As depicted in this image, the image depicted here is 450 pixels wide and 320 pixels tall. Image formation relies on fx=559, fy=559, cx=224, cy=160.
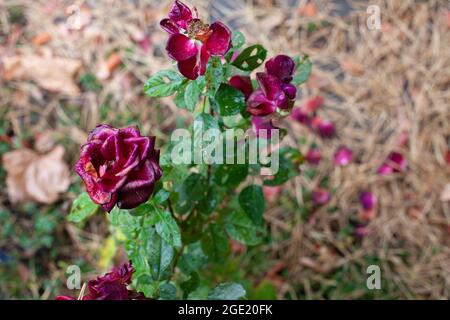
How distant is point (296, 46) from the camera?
6.09 feet

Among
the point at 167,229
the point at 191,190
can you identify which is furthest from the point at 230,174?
the point at 167,229

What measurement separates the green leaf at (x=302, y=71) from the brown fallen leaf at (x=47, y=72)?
1.00 meters

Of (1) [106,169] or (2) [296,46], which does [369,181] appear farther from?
(1) [106,169]

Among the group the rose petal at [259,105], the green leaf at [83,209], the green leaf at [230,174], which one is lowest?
the green leaf at [83,209]

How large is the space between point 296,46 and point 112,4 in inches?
25.5

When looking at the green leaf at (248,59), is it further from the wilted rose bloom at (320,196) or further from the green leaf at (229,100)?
the wilted rose bloom at (320,196)

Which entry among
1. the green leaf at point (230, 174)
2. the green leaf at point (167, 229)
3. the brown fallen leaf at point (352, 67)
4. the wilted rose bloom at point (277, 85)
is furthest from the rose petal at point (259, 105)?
the brown fallen leaf at point (352, 67)

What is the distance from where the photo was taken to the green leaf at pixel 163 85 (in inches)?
33.3

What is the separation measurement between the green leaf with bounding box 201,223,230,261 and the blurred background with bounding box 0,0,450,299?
275 millimetres

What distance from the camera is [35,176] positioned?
1626 mm

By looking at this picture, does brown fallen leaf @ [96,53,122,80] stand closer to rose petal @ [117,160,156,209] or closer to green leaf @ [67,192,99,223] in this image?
green leaf @ [67,192,99,223]

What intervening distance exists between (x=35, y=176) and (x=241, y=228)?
828mm

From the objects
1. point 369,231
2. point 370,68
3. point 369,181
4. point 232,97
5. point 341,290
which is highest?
point 370,68
